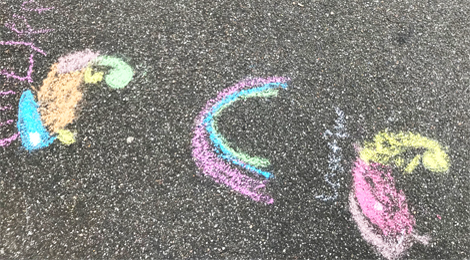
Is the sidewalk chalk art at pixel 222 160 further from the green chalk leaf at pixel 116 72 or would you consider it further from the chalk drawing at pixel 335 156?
the green chalk leaf at pixel 116 72

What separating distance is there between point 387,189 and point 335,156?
1.40 feet

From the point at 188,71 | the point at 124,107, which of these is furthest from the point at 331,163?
the point at 124,107

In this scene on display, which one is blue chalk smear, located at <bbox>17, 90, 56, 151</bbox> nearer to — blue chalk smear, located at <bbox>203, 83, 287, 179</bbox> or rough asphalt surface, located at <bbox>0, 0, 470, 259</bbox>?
rough asphalt surface, located at <bbox>0, 0, 470, 259</bbox>

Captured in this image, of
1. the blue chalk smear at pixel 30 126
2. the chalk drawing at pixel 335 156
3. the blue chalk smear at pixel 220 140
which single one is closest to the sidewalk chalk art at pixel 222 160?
the blue chalk smear at pixel 220 140

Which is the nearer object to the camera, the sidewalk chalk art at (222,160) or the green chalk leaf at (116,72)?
the sidewalk chalk art at (222,160)

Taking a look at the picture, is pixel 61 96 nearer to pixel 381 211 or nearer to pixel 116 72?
pixel 116 72

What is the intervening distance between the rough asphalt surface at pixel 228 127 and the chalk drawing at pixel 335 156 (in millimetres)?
38

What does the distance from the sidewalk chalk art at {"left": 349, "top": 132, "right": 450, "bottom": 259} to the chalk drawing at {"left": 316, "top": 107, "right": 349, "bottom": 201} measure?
4.6 inches

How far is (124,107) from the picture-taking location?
2.04m

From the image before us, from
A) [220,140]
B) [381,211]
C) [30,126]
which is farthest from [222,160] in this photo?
[30,126]

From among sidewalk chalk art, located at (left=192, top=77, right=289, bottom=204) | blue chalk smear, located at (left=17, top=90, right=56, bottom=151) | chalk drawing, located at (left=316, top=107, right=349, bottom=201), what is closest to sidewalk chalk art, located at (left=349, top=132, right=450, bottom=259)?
chalk drawing, located at (left=316, top=107, right=349, bottom=201)

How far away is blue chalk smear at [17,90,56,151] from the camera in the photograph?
1985mm

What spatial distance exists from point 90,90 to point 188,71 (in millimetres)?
715

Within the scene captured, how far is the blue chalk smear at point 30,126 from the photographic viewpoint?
1985mm
